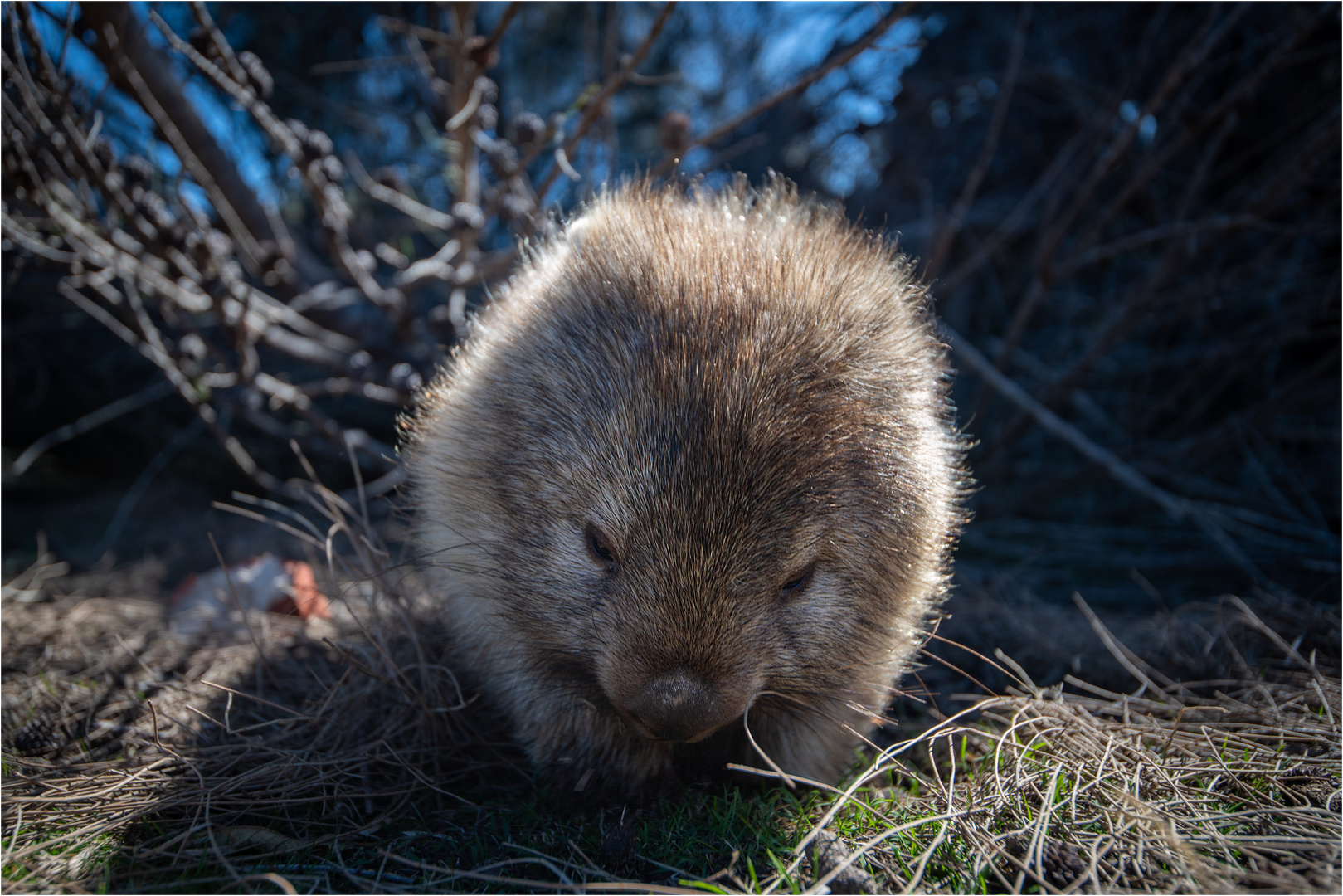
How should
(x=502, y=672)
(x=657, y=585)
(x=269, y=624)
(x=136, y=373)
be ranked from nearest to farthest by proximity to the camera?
(x=657, y=585), (x=502, y=672), (x=269, y=624), (x=136, y=373)

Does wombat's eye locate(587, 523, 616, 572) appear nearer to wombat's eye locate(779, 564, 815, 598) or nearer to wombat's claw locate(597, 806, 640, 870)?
wombat's eye locate(779, 564, 815, 598)

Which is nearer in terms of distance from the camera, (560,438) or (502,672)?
(560,438)

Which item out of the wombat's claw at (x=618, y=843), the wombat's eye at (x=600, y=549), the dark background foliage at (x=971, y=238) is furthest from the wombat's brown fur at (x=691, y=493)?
the dark background foliage at (x=971, y=238)

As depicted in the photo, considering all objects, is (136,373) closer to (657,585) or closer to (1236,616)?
(657,585)

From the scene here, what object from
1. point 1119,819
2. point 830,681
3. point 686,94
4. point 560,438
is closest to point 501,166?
point 560,438

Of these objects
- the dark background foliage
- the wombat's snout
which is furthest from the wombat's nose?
the dark background foliage

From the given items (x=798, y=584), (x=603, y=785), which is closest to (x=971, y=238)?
(x=798, y=584)
